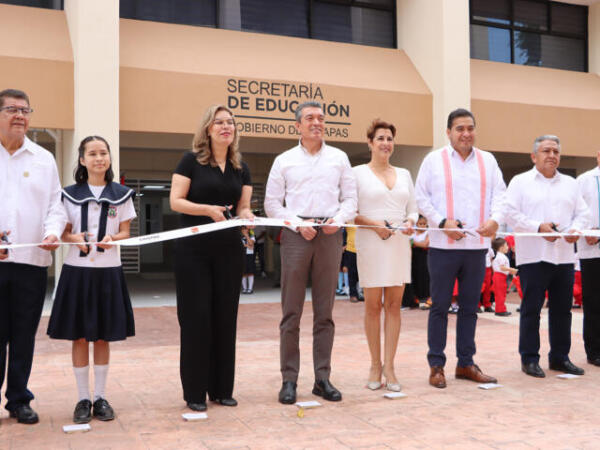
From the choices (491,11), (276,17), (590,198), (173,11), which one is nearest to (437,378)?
(590,198)

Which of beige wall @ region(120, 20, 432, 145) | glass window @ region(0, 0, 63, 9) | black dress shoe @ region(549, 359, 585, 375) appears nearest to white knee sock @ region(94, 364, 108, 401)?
black dress shoe @ region(549, 359, 585, 375)

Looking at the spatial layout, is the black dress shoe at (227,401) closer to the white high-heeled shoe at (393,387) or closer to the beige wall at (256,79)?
the white high-heeled shoe at (393,387)

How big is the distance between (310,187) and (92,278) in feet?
5.34

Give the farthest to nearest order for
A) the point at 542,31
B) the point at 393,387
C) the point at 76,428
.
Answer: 1. the point at 542,31
2. the point at 393,387
3. the point at 76,428

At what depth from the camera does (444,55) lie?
41.0 ft

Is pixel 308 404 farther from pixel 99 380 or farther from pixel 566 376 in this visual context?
pixel 566 376

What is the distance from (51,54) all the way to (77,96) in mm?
791

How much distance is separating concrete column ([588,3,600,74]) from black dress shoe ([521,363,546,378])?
12.2 m

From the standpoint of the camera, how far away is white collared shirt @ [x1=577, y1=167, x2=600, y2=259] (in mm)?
5965

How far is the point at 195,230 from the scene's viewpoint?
4328 millimetres

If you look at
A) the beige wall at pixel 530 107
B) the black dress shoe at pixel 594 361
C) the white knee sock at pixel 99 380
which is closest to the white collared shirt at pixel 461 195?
the black dress shoe at pixel 594 361

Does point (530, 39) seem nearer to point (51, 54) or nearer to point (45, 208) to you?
point (51, 54)

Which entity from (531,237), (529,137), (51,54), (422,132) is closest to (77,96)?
(51,54)

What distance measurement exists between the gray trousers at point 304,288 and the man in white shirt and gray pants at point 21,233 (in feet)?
5.17
